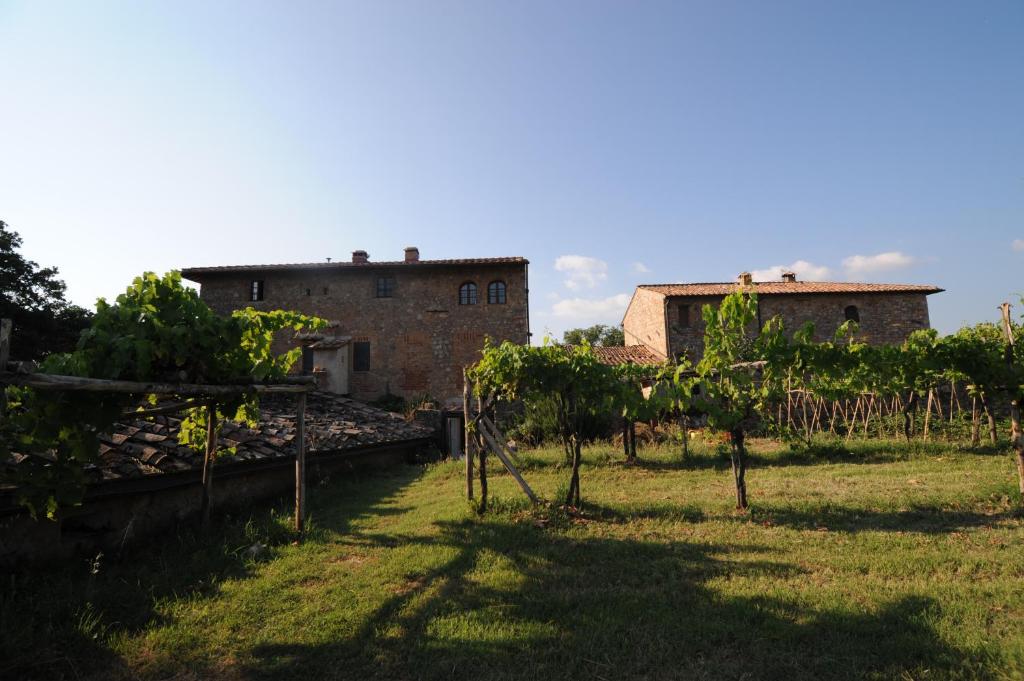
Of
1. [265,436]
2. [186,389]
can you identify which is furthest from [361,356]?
[186,389]

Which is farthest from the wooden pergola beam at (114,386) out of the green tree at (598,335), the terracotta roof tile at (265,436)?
the green tree at (598,335)

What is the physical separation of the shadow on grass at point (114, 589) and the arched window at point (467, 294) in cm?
1291

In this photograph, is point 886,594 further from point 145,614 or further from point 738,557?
point 145,614

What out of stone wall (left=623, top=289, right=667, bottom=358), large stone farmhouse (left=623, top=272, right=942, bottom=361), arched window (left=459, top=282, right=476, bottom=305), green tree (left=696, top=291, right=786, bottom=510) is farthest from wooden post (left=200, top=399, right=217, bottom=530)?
large stone farmhouse (left=623, top=272, right=942, bottom=361)

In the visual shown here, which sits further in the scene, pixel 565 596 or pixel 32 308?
pixel 32 308

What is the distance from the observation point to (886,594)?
14.1 feet

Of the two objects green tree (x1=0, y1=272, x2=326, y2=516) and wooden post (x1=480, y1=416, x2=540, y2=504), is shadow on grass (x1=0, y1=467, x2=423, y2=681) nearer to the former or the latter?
green tree (x1=0, y1=272, x2=326, y2=516)

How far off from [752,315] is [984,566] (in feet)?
13.1

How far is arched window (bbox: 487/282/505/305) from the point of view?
Answer: 784 inches

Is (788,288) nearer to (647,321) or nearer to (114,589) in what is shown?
(647,321)

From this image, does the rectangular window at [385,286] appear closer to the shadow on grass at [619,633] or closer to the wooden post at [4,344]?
the shadow on grass at [619,633]

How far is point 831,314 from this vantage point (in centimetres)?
2217

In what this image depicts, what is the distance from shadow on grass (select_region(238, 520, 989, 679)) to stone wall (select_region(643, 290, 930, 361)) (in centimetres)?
1814

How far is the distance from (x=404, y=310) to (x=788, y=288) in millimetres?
18272
